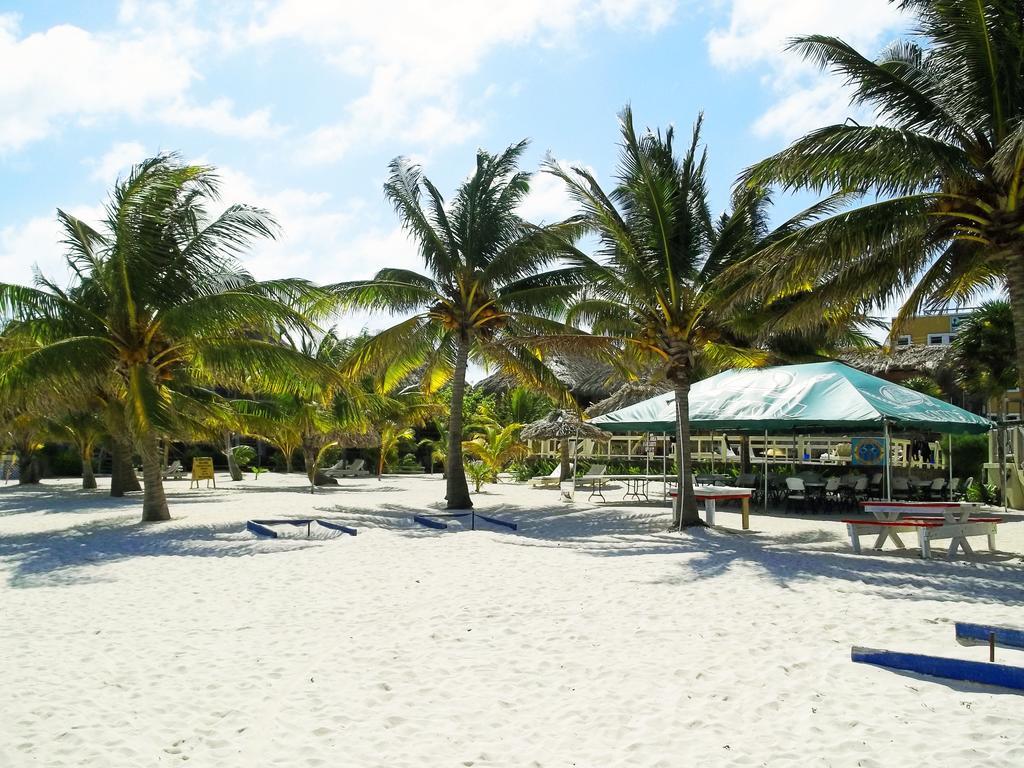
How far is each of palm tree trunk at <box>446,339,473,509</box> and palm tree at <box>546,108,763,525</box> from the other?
3.69 metres

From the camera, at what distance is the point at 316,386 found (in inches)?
546

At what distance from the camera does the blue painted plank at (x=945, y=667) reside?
14.5 feet

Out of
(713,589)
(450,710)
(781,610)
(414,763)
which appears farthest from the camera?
(713,589)

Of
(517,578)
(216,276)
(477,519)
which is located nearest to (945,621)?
(517,578)

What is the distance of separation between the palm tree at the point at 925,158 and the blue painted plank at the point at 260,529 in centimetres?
750

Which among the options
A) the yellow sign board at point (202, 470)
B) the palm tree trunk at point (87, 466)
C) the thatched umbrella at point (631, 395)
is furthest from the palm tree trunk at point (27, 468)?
the thatched umbrella at point (631, 395)

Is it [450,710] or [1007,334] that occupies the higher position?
[1007,334]

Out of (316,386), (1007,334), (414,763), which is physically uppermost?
(1007,334)

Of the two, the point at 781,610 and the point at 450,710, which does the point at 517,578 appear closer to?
the point at 781,610

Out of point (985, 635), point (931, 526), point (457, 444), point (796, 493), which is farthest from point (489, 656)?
point (796, 493)

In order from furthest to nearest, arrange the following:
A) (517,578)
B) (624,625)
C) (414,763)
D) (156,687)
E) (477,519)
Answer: (477,519)
(517,578)
(624,625)
(156,687)
(414,763)

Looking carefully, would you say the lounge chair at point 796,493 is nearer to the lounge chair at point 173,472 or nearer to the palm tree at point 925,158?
the palm tree at point 925,158

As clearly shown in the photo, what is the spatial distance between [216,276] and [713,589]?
9.66 metres

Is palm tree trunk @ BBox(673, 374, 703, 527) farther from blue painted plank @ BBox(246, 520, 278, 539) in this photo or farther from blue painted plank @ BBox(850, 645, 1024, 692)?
blue painted plank @ BBox(850, 645, 1024, 692)
